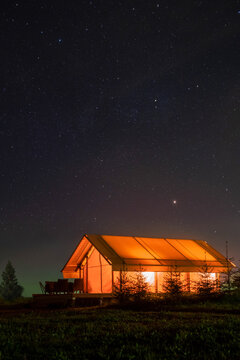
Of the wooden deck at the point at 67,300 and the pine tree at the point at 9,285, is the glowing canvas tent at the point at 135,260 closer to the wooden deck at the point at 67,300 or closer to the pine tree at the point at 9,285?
the wooden deck at the point at 67,300

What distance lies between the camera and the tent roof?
20016mm

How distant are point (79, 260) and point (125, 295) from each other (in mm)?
6979

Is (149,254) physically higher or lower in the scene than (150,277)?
higher

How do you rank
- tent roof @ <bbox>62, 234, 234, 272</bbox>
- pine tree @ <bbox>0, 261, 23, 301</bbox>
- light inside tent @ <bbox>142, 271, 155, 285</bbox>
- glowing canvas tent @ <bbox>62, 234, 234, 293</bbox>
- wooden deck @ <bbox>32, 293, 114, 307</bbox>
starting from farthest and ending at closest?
pine tree @ <bbox>0, 261, 23, 301</bbox>, light inside tent @ <bbox>142, 271, 155, 285</bbox>, glowing canvas tent @ <bbox>62, 234, 234, 293</bbox>, tent roof @ <bbox>62, 234, 234, 272</bbox>, wooden deck @ <bbox>32, 293, 114, 307</bbox>

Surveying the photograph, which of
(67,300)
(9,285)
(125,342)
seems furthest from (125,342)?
(9,285)

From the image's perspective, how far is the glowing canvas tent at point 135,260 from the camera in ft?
66.2

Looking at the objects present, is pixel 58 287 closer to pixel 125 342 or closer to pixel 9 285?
pixel 125 342

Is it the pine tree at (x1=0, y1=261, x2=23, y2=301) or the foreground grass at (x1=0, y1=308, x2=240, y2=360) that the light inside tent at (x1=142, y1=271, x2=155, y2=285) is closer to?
the foreground grass at (x1=0, y1=308, x2=240, y2=360)

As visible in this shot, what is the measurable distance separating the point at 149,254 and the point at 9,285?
24.5 meters

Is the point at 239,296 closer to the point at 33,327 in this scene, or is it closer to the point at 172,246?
the point at 172,246

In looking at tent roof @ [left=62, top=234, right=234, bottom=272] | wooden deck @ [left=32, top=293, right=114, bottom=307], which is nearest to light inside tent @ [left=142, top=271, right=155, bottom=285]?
tent roof @ [left=62, top=234, right=234, bottom=272]

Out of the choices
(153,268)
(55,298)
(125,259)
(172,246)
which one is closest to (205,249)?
(172,246)

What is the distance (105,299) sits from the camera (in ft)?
63.4

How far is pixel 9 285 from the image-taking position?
40875 millimetres
